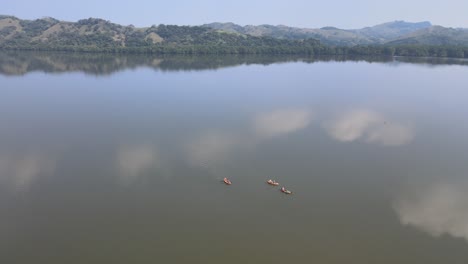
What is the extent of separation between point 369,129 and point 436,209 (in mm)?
23360

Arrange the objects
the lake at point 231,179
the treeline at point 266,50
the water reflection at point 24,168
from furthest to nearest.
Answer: the treeline at point 266,50 < the water reflection at point 24,168 < the lake at point 231,179

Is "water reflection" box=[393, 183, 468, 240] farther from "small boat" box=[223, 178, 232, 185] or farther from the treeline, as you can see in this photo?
the treeline

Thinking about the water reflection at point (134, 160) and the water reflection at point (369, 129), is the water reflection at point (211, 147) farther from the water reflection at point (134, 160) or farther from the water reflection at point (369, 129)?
the water reflection at point (369, 129)

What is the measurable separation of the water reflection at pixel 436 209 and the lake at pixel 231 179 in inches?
5.3

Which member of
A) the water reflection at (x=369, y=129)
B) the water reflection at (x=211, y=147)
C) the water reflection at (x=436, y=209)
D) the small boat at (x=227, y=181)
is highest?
the water reflection at (x=369, y=129)

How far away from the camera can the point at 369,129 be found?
4978cm

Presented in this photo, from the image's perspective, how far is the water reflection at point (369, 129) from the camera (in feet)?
147

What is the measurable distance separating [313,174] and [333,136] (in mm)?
13699

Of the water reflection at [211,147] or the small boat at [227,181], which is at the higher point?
the water reflection at [211,147]

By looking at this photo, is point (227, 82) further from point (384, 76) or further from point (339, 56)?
point (339, 56)

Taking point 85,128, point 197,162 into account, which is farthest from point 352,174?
point 85,128

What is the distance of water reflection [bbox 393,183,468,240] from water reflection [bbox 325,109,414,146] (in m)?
12.9

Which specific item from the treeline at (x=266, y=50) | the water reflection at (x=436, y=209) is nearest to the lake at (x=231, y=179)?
the water reflection at (x=436, y=209)

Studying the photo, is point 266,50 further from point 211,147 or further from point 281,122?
point 211,147
